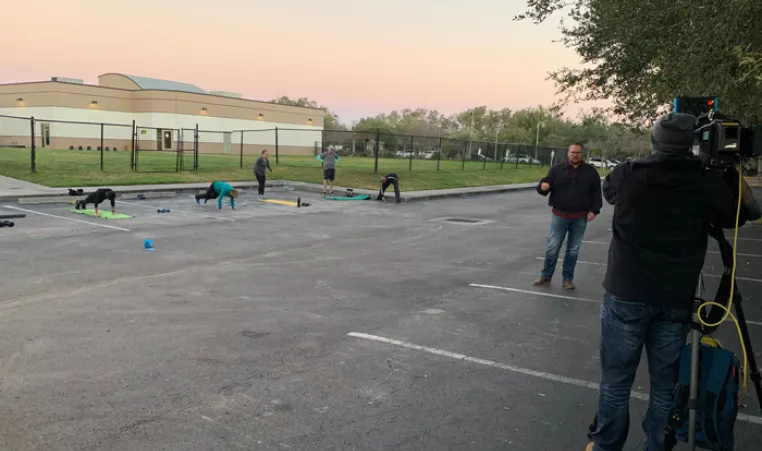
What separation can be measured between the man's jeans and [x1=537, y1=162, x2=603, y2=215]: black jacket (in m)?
4.35

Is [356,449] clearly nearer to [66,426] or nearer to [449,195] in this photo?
[66,426]

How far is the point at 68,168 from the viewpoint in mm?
23297

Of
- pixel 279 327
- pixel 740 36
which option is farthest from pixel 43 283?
pixel 740 36

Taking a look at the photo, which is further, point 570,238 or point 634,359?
point 570,238

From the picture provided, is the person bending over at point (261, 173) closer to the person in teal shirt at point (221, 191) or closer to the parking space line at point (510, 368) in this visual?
the person in teal shirt at point (221, 191)

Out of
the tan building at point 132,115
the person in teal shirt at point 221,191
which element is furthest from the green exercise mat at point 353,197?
the tan building at point 132,115

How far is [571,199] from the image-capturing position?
730cm

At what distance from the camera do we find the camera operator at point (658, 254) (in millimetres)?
2855

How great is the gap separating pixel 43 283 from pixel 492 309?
5794 millimetres

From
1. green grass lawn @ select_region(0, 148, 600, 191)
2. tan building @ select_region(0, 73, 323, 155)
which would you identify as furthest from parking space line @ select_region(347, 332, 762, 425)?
tan building @ select_region(0, 73, 323, 155)

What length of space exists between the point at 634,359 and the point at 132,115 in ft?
214

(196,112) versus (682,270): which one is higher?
(196,112)

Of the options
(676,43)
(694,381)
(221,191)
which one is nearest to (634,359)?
(694,381)

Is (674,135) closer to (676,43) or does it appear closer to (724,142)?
A: (724,142)
